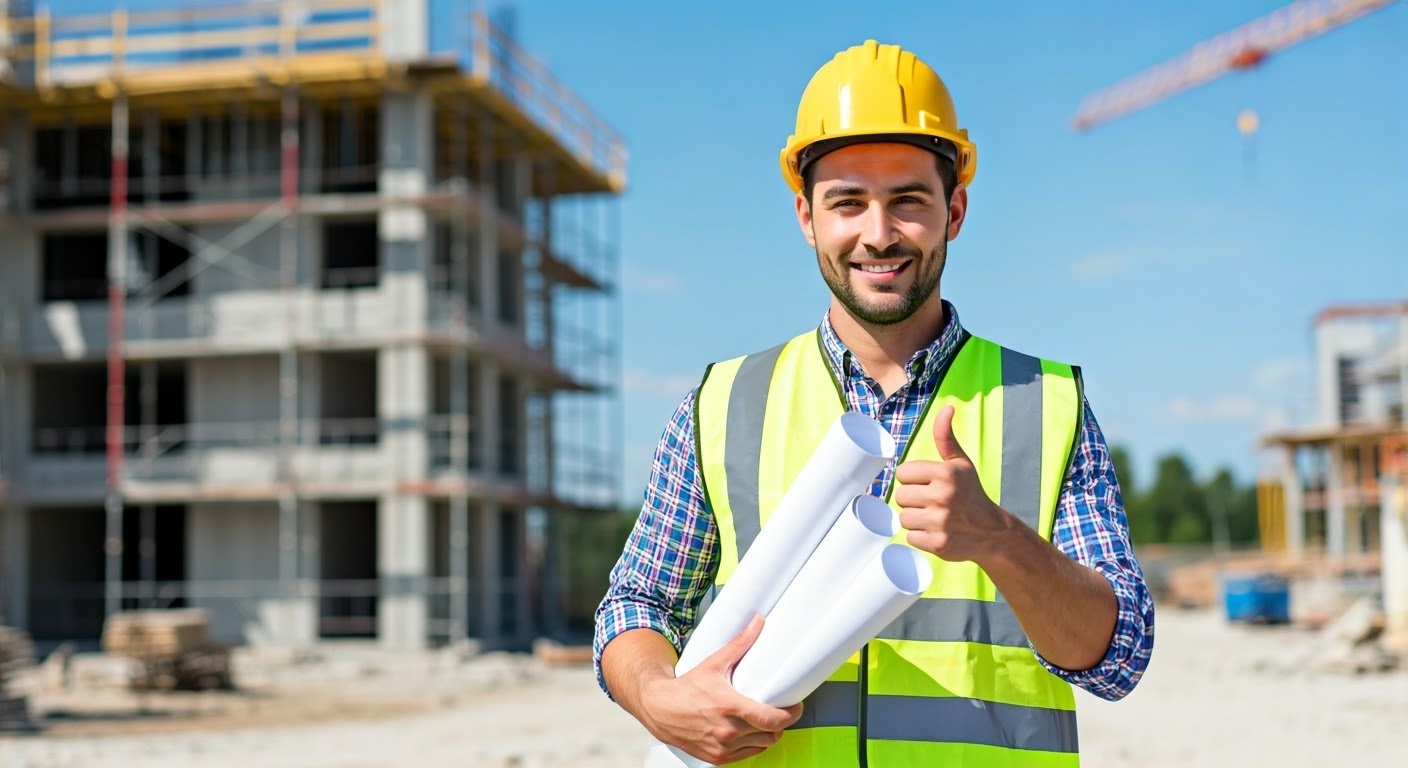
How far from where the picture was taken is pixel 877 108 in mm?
2076

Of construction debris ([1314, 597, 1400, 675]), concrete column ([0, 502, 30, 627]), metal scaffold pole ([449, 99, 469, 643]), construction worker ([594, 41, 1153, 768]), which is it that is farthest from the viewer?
concrete column ([0, 502, 30, 627])

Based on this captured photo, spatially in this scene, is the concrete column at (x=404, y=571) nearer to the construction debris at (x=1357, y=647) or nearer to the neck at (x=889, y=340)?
the construction debris at (x=1357, y=647)

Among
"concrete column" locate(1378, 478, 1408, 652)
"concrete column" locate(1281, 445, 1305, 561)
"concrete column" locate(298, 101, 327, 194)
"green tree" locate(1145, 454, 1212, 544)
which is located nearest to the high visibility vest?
"concrete column" locate(1378, 478, 1408, 652)

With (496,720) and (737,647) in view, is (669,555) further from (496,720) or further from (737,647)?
(496,720)

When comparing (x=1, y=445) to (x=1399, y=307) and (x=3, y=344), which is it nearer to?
(x=3, y=344)

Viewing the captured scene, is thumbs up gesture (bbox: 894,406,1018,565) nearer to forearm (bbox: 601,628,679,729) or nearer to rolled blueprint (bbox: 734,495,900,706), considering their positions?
rolled blueprint (bbox: 734,495,900,706)

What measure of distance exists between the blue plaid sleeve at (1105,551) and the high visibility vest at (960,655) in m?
0.03

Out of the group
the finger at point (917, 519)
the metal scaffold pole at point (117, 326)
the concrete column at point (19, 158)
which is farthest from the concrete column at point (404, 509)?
the finger at point (917, 519)

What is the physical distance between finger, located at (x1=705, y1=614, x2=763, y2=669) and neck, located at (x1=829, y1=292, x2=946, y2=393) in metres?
A: 0.49

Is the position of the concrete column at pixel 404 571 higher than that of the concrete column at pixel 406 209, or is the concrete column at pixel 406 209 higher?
the concrete column at pixel 406 209

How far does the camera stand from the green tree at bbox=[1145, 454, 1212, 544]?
100m

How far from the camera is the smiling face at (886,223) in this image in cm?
205

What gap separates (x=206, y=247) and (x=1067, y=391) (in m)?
25.9

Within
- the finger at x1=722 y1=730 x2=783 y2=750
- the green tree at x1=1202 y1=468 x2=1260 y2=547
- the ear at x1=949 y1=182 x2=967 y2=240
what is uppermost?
the ear at x1=949 y1=182 x2=967 y2=240
